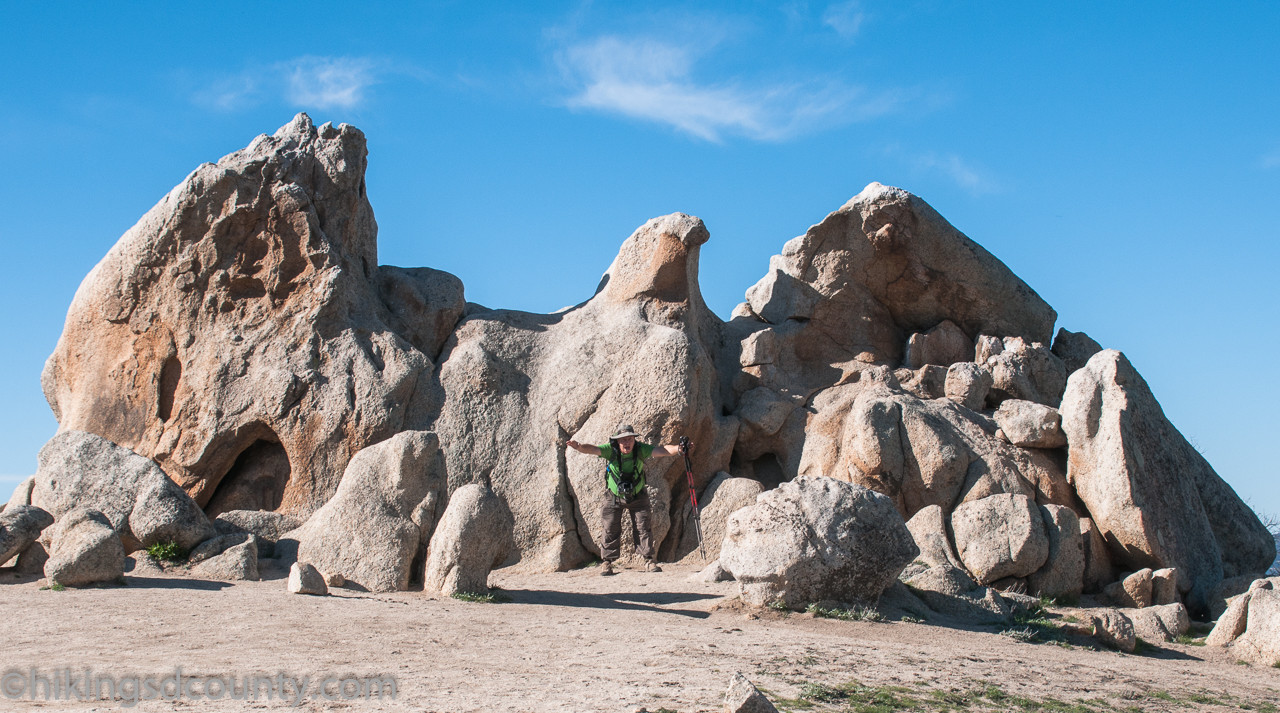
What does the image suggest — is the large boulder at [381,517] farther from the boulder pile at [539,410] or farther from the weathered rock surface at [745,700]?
the weathered rock surface at [745,700]

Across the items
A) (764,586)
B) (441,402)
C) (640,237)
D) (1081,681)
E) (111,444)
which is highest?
(640,237)

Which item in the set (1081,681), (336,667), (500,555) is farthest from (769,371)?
(336,667)

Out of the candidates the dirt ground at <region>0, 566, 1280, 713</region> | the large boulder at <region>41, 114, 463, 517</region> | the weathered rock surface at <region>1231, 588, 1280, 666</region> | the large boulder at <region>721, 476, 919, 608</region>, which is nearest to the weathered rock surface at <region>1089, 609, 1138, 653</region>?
the dirt ground at <region>0, 566, 1280, 713</region>

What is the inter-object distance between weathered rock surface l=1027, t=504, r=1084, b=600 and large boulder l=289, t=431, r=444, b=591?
662 centimetres

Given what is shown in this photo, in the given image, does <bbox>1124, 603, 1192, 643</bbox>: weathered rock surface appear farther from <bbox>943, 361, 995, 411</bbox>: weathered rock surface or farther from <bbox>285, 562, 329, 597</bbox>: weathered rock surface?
<bbox>285, 562, 329, 597</bbox>: weathered rock surface

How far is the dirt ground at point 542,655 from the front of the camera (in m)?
6.32

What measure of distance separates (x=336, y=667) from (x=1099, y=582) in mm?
9554

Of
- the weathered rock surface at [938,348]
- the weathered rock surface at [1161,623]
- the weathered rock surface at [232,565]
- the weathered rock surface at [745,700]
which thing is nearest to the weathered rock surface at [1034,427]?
the weathered rock surface at [938,348]

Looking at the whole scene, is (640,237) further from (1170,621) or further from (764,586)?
(1170,621)

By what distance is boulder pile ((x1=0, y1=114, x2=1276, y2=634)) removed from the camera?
12.1 metres

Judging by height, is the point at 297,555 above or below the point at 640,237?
below

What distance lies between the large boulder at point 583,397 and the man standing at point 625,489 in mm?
691

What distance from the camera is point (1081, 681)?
309 inches

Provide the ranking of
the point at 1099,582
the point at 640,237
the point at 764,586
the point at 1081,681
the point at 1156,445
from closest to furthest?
the point at 1081,681 → the point at 764,586 → the point at 1099,582 → the point at 1156,445 → the point at 640,237
